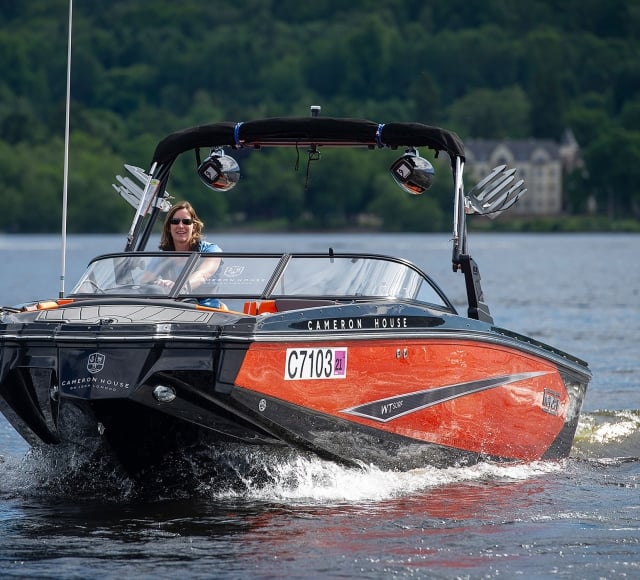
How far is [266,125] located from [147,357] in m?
3.08

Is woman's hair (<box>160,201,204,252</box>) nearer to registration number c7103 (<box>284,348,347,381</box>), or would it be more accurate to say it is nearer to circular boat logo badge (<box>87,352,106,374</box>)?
registration number c7103 (<box>284,348,347,381</box>)

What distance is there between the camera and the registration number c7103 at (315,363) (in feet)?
29.3

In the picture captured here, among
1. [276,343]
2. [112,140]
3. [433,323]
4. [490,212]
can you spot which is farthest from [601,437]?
[112,140]

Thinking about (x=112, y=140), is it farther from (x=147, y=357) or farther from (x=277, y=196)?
(x=147, y=357)

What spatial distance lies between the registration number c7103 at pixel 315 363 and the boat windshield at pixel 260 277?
745 millimetres

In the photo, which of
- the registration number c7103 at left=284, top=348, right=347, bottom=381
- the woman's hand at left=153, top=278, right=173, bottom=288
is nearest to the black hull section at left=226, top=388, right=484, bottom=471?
the registration number c7103 at left=284, top=348, right=347, bottom=381

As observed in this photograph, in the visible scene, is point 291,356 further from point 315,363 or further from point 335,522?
point 335,522

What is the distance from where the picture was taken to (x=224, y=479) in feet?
31.3

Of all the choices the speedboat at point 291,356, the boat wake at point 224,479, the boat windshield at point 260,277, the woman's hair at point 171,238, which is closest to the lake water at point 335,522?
the boat wake at point 224,479

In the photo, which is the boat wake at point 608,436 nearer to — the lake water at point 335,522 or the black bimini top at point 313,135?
the lake water at point 335,522

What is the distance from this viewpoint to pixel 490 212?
11.0 metres

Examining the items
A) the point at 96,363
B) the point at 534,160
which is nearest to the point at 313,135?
the point at 96,363

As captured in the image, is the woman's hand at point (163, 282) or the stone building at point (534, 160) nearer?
the woman's hand at point (163, 282)

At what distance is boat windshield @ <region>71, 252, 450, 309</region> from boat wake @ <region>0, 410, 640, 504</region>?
3.63 ft
